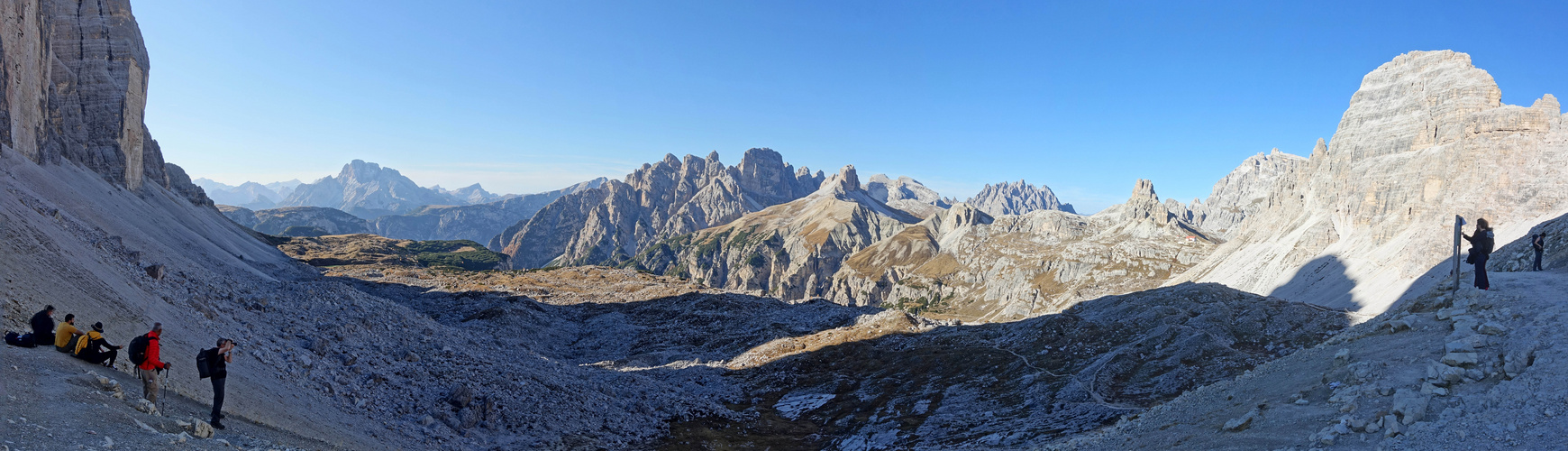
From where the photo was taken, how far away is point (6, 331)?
16.3m

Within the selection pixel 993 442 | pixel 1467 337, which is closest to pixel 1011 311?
pixel 993 442

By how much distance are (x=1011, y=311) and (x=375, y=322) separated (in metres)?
167

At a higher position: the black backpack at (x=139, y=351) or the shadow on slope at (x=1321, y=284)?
the shadow on slope at (x=1321, y=284)

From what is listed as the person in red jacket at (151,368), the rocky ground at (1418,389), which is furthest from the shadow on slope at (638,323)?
the rocky ground at (1418,389)

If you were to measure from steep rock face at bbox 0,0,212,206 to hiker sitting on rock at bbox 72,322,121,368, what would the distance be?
80.7 metres

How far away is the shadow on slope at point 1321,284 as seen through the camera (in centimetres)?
9825

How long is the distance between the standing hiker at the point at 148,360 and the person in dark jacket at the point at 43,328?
11.2 feet

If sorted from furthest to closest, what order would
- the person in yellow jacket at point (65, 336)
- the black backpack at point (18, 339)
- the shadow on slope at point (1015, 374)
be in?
the shadow on slope at point (1015, 374), the person in yellow jacket at point (65, 336), the black backpack at point (18, 339)

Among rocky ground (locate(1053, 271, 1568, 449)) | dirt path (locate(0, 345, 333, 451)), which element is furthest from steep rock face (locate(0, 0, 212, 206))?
rocky ground (locate(1053, 271, 1568, 449))

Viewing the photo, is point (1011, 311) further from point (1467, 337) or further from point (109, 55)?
point (109, 55)

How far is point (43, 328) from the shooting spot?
1619cm

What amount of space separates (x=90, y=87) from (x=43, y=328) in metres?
111

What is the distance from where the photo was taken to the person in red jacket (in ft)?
49.6

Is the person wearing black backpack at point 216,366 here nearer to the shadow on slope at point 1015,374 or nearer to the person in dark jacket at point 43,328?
the person in dark jacket at point 43,328
